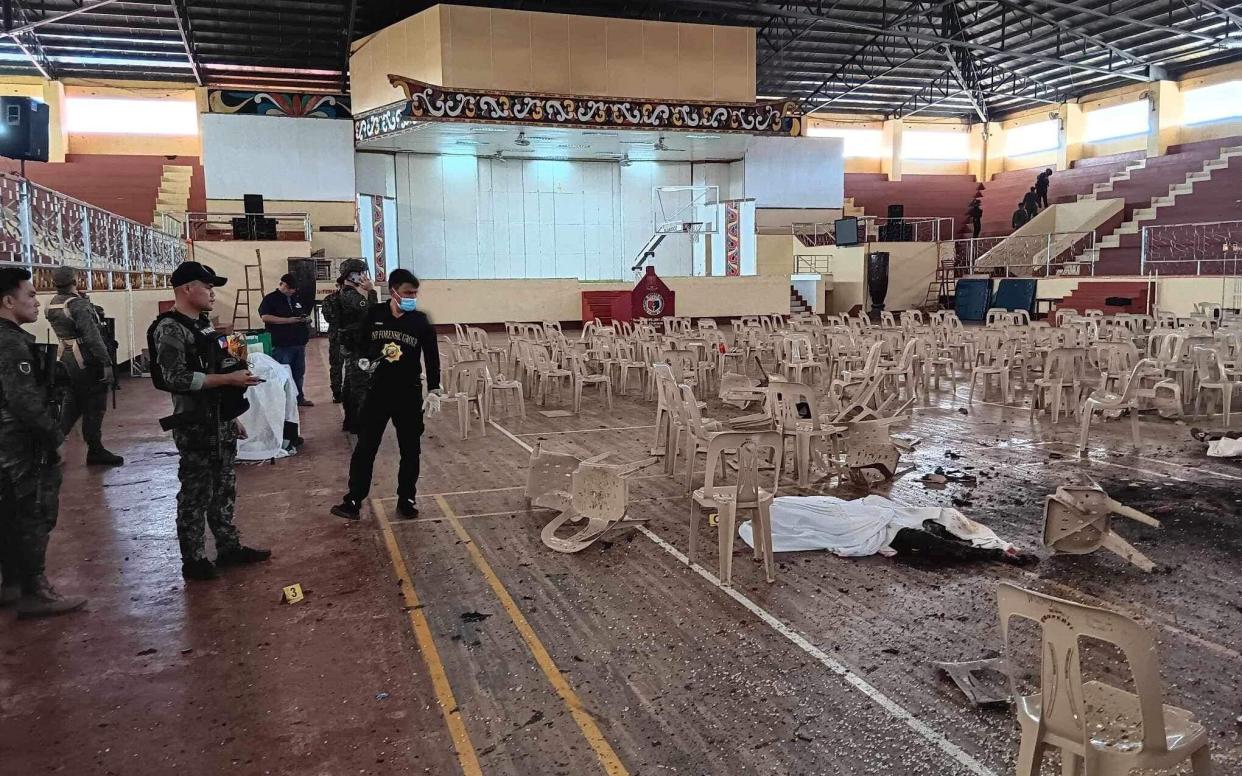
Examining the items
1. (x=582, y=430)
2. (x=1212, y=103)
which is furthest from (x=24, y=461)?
(x=1212, y=103)

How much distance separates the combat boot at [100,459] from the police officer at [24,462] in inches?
133

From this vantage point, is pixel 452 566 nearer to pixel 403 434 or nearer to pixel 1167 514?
pixel 403 434

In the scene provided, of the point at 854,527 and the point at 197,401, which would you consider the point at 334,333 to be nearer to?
the point at 197,401

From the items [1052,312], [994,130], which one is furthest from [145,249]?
[994,130]

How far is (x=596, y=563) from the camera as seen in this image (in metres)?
4.79

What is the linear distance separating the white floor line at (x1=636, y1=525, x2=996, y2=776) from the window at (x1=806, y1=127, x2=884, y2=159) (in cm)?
3396

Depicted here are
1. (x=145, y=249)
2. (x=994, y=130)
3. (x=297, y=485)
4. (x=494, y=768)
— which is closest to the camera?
(x=494, y=768)

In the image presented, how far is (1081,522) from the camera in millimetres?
4672

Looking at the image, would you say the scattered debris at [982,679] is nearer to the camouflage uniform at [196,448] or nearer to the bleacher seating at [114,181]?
the camouflage uniform at [196,448]

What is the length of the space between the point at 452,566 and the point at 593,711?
1814 mm

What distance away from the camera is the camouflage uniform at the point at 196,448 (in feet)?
14.1

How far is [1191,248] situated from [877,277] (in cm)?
813

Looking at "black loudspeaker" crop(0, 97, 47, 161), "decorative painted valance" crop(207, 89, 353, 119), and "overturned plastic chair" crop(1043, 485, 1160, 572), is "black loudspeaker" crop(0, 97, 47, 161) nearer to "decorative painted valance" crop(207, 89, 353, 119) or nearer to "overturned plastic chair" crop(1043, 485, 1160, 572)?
"overturned plastic chair" crop(1043, 485, 1160, 572)

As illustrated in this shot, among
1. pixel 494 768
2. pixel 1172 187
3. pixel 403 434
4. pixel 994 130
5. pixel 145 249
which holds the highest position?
pixel 994 130
